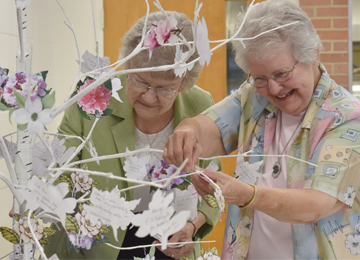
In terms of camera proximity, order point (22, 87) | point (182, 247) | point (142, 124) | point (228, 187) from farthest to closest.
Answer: point (142, 124)
point (182, 247)
point (228, 187)
point (22, 87)

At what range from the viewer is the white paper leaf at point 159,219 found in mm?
551

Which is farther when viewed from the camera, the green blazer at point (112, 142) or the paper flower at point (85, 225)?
the green blazer at point (112, 142)

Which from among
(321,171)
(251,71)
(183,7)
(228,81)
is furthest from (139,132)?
(183,7)

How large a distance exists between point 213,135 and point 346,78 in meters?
1.92

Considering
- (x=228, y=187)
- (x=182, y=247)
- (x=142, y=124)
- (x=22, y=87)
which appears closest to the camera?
(x=22, y=87)

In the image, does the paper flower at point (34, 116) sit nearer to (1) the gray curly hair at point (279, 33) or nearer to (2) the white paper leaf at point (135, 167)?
(2) the white paper leaf at point (135, 167)

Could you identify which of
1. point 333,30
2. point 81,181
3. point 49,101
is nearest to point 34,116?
point 49,101

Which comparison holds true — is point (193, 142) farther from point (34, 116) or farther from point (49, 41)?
point (49, 41)

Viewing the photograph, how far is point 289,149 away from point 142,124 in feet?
2.06

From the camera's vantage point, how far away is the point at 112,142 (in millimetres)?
1570

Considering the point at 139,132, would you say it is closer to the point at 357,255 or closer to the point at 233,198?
the point at 233,198

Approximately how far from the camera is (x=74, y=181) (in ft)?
3.00

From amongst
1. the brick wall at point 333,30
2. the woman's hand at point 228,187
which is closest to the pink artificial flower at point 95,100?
the woman's hand at point 228,187

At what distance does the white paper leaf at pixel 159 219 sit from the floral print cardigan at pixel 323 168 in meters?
0.82
